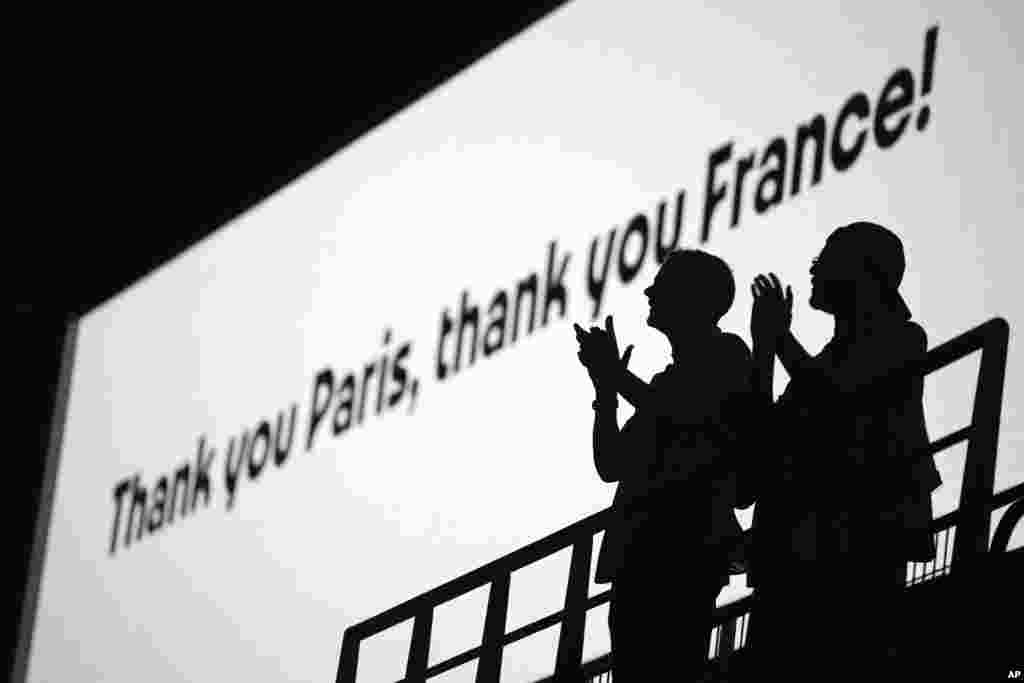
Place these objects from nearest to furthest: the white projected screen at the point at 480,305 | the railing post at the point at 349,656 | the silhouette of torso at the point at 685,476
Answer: the silhouette of torso at the point at 685,476 < the railing post at the point at 349,656 < the white projected screen at the point at 480,305

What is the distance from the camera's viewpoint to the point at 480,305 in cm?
606

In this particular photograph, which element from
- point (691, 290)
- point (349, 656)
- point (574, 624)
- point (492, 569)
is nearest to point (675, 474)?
point (691, 290)

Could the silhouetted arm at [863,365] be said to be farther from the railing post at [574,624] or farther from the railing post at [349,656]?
the railing post at [349,656]

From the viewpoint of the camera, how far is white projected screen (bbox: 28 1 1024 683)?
454 cm

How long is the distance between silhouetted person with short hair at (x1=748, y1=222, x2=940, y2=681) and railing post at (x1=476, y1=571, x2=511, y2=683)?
0.98 metres

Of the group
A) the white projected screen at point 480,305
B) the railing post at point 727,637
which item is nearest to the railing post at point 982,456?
the railing post at point 727,637

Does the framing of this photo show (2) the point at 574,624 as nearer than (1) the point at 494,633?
Yes

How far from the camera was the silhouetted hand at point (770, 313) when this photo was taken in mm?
2994

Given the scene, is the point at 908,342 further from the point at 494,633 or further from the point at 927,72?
the point at 927,72

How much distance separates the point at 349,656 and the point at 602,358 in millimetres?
1451

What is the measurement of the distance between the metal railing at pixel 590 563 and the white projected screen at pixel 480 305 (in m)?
0.75

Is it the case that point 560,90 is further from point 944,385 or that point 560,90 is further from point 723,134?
point 944,385

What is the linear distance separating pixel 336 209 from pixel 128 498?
1602 mm

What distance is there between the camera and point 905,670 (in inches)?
113
